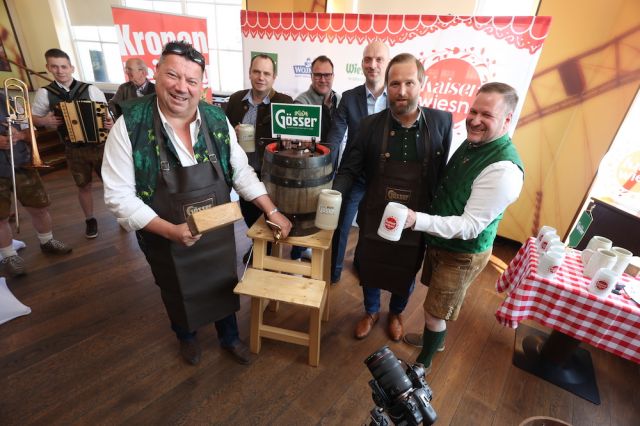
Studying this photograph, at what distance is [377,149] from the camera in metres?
1.82

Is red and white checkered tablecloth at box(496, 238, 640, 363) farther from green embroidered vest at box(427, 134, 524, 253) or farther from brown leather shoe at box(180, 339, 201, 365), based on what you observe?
brown leather shoe at box(180, 339, 201, 365)

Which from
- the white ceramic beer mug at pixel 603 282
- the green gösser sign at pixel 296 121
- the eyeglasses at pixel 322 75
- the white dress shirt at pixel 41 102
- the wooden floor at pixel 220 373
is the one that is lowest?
the wooden floor at pixel 220 373

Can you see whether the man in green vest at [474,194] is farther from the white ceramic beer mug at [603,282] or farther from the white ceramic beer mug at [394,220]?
the white ceramic beer mug at [603,282]

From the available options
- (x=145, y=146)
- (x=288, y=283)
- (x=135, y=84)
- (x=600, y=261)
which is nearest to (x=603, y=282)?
(x=600, y=261)

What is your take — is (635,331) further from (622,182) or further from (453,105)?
(453,105)

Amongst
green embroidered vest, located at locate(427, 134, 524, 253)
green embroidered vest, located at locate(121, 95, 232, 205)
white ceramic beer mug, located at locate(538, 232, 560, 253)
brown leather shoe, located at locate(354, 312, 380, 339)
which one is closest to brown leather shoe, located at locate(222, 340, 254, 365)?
brown leather shoe, located at locate(354, 312, 380, 339)

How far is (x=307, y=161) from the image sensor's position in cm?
161

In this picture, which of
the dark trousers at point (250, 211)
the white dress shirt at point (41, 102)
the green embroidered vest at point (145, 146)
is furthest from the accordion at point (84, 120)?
the green embroidered vest at point (145, 146)

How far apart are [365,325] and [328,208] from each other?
4.21 feet

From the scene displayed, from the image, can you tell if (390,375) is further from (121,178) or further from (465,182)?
(121,178)

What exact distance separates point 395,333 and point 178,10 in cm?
783

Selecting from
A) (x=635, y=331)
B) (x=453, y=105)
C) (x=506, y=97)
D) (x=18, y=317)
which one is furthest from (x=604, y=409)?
(x=18, y=317)

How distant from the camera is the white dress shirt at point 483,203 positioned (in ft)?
4.48

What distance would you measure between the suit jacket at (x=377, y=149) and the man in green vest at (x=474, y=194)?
0.39 ft
